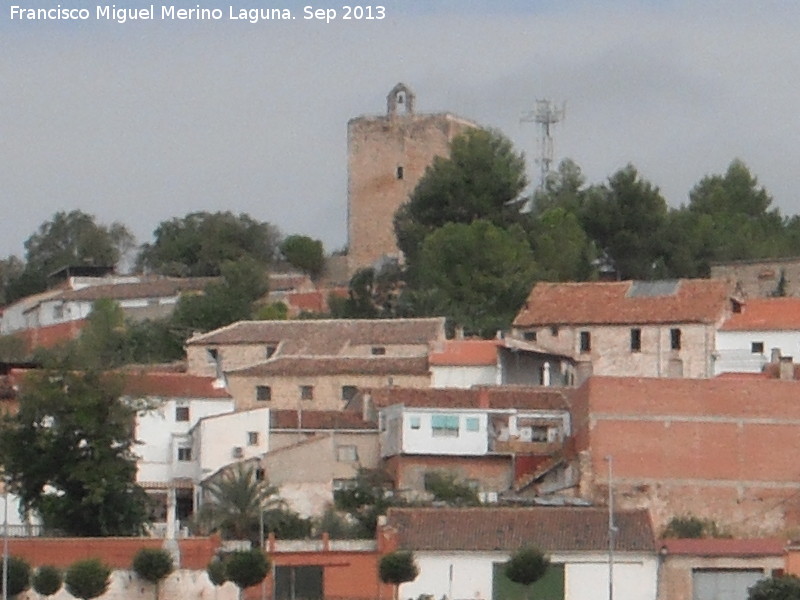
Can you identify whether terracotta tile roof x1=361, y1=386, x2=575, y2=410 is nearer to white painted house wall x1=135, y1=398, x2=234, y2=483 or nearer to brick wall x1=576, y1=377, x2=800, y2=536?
brick wall x1=576, y1=377, x2=800, y2=536

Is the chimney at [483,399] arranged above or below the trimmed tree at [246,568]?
above

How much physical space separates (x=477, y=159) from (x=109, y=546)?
31.5 m

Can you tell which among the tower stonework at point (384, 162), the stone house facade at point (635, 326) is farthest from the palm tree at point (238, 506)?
the tower stonework at point (384, 162)

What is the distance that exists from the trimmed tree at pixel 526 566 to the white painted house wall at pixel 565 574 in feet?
3.63

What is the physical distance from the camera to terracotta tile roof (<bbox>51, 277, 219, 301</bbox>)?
3157 inches

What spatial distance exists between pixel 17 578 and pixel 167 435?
14.7 metres

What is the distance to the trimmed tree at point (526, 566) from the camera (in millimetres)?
44938

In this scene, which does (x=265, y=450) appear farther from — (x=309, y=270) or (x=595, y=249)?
(x=309, y=270)

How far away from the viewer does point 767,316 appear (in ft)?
208

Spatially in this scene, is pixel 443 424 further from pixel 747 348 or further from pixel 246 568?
pixel 246 568

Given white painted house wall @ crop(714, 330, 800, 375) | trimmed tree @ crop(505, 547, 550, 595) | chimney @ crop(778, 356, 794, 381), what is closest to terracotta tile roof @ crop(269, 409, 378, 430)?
chimney @ crop(778, 356, 794, 381)

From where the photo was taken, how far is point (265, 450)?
55938 millimetres

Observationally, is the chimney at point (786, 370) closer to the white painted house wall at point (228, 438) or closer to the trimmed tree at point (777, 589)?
the white painted house wall at point (228, 438)

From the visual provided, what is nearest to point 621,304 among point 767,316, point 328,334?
point 767,316
